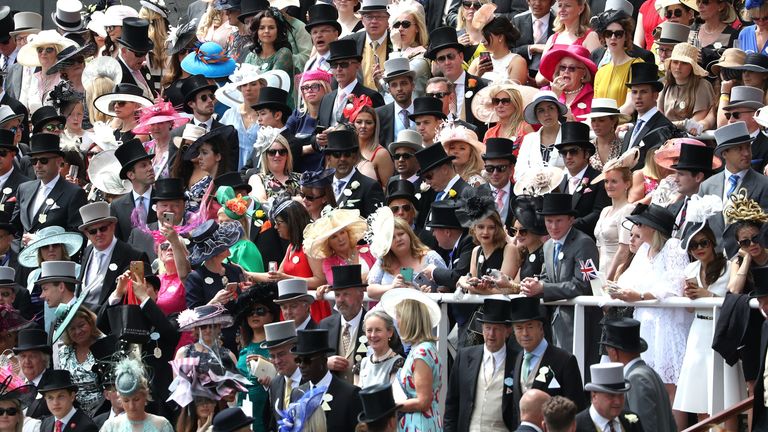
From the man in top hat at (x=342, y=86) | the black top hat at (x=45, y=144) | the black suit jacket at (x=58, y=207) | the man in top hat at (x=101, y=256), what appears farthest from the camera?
the black top hat at (x=45, y=144)

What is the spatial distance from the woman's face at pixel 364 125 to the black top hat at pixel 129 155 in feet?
6.01

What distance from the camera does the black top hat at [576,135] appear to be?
14125 millimetres

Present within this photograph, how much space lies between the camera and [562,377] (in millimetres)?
11797

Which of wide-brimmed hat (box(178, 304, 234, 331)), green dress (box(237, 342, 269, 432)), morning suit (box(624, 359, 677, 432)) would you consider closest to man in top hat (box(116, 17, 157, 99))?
wide-brimmed hat (box(178, 304, 234, 331))

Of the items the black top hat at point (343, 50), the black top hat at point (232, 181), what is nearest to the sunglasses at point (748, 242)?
the black top hat at point (232, 181)

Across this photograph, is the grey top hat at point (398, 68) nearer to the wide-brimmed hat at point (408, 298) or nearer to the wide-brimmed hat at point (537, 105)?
the wide-brimmed hat at point (537, 105)

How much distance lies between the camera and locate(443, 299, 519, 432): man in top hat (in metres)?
12.1

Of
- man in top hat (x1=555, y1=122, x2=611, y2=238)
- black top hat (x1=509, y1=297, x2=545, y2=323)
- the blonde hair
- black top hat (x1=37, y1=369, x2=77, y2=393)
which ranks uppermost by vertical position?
man in top hat (x1=555, y1=122, x2=611, y2=238)

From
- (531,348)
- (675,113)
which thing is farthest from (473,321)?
(675,113)

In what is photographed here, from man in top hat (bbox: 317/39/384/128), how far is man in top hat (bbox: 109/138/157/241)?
1.59m

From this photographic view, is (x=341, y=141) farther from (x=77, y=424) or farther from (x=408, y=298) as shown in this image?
(x=77, y=424)

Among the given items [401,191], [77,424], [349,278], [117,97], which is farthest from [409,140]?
[117,97]

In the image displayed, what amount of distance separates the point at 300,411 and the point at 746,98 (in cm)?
442

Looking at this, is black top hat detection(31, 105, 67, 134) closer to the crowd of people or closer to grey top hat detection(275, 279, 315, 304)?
the crowd of people
